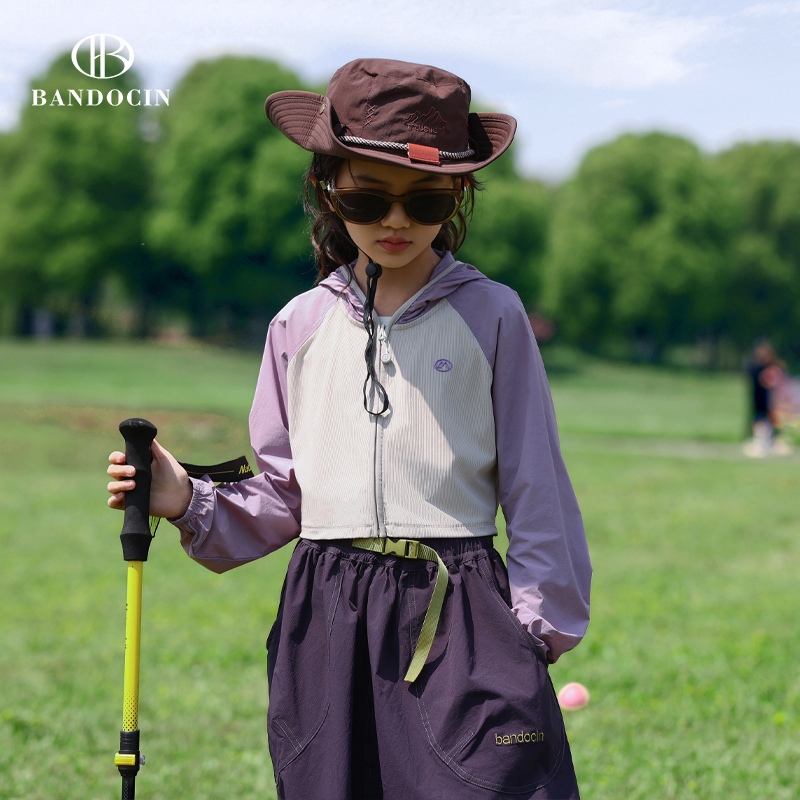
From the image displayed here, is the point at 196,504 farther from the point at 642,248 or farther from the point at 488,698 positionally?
the point at 642,248

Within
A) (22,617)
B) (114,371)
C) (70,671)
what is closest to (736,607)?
(70,671)

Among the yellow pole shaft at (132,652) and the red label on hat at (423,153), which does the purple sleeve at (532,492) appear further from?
the yellow pole shaft at (132,652)

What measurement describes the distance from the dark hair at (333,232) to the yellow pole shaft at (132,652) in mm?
827

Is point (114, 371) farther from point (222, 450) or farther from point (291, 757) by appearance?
point (291, 757)

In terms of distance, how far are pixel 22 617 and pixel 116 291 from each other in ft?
108

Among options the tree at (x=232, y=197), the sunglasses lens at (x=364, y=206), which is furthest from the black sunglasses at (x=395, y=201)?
the tree at (x=232, y=197)

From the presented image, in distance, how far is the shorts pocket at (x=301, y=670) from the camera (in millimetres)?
2221

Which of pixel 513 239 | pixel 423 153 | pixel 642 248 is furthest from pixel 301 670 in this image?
pixel 642 248

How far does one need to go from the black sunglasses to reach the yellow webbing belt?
0.70 meters

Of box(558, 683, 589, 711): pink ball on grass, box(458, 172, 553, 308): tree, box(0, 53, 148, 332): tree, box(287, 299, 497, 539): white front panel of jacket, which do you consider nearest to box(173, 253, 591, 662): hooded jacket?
box(287, 299, 497, 539): white front panel of jacket

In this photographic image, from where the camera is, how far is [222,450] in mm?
15438

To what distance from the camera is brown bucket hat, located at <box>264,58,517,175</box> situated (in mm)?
2145

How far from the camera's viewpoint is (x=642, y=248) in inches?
1778

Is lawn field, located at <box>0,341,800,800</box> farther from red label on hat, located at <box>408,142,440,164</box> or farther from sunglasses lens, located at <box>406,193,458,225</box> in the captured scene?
red label on hat, located at <box>408,142,440,164</box>
